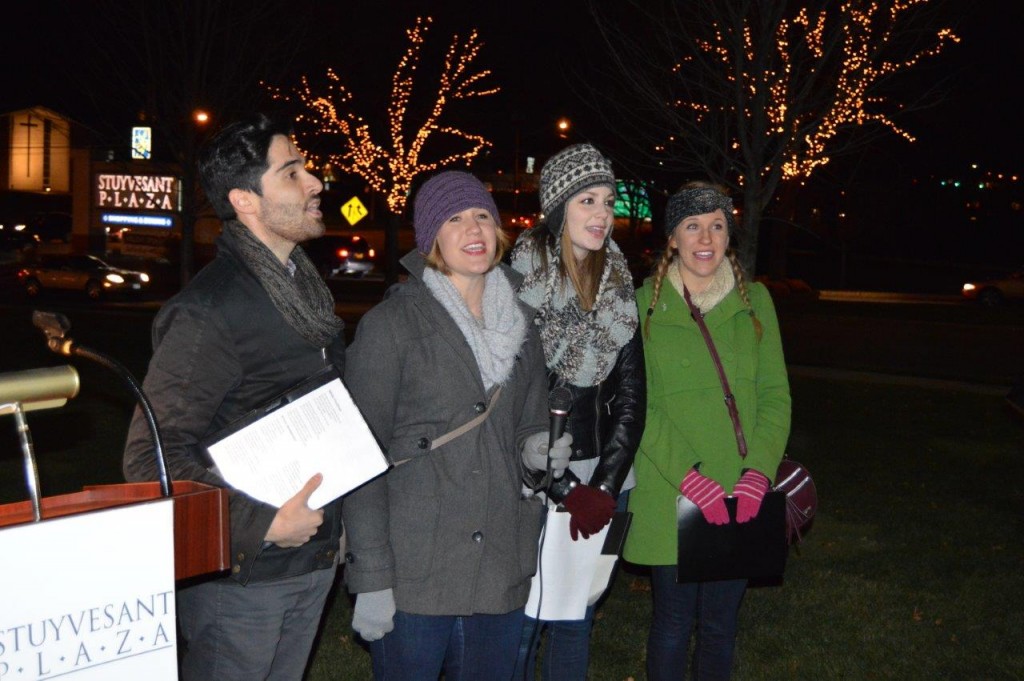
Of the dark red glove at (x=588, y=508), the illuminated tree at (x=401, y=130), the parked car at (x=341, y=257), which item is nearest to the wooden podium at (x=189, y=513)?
the dark red glove at (x=588, y=508)

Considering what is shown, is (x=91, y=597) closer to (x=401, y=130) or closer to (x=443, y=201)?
(x=443, y=201)

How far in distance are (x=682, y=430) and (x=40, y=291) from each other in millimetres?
32826

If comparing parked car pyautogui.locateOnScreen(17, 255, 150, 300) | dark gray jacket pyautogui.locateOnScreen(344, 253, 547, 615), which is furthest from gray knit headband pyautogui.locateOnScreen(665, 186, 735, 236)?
parked car pyautogui.locateOnScreen(17, 255, 150, 300)

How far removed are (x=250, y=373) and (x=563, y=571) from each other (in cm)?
150

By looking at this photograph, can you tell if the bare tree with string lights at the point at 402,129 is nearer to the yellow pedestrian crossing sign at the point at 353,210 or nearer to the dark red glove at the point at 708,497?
the yellow pedestrian crossing sign at the point at 353,210

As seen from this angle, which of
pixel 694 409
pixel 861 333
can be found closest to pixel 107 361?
pixel 694 409

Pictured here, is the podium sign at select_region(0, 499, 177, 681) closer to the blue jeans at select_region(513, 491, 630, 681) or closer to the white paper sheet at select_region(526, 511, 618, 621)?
the white paper sheet at select_region(526, 511, 618, 621)

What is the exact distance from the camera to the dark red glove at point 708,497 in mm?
4234

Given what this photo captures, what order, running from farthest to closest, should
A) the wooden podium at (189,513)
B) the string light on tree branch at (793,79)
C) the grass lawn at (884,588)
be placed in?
the string light on tree branch at (793,79)
the grass lawn at (884,588)
the wooden podium at (189,513)

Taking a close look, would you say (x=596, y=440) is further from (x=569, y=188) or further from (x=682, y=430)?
(x=569, y=188)

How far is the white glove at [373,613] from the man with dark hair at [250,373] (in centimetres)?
12

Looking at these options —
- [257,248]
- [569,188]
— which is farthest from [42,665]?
[569,188]

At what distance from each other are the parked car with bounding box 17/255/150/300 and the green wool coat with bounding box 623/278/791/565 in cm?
3085

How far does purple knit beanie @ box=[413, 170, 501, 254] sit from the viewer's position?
11.8 feet
